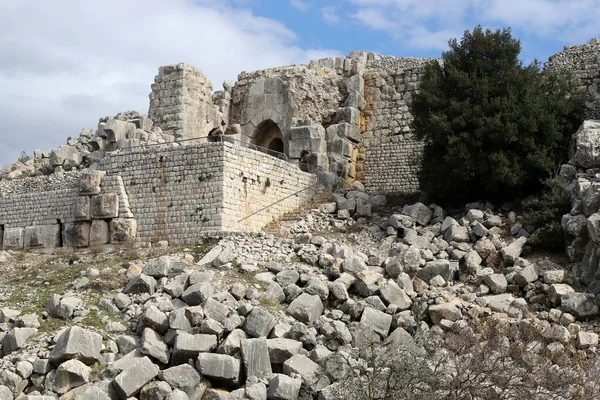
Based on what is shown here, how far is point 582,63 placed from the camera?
67.1 ft

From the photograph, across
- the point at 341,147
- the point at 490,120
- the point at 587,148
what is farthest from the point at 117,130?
the point at 587,148

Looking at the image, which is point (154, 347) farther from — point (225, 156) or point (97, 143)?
point (97, 143)

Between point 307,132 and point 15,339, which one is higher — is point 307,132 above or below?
above

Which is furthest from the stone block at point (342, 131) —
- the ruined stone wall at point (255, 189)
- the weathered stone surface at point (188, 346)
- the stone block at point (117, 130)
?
the weathered stone surface at point (188, 346)

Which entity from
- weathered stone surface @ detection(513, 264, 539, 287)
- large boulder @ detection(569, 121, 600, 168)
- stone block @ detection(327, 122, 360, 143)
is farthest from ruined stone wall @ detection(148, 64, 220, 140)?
weathered stone surface @ detection(513, 264, 539, 287)

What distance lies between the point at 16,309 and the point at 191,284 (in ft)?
9.36

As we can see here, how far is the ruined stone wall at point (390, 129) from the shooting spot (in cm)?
2305

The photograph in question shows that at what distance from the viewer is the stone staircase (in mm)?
18188

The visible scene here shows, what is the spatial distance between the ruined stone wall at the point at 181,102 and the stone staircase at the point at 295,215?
4.50 meters

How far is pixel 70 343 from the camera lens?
10984 mm

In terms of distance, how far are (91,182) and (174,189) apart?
87.6 inches

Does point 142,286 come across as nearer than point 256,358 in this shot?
No

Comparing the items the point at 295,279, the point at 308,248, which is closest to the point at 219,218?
the point at 308,248

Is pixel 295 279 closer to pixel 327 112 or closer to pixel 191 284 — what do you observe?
pixel 191 284
